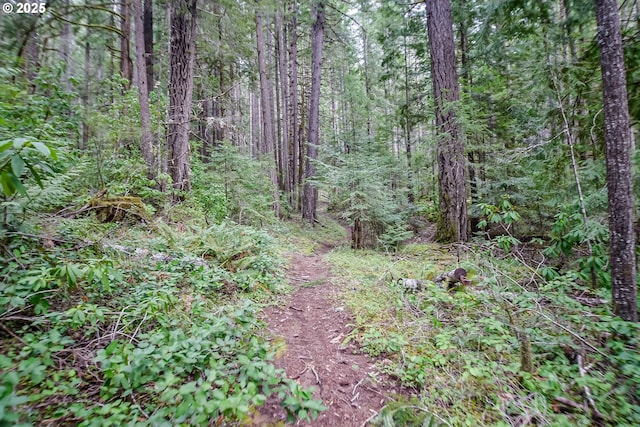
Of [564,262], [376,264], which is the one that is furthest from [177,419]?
[564,262]

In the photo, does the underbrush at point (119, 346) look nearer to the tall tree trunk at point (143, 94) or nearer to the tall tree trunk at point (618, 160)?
the tall tree trunk at point (618, 160)

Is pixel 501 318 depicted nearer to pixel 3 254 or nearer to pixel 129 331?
pixel 129 331

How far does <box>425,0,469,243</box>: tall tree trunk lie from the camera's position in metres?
6.17

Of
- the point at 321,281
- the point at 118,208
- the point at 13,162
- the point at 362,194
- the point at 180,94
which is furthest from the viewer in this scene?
the point at 362,194

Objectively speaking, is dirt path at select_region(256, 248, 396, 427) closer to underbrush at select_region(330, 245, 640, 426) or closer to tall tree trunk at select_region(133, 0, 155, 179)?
underbrush at select_region(330, 245, 640, 426)

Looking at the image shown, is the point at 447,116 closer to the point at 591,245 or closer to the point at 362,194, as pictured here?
the point at 362,194

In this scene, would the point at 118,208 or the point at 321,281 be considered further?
the point at 321,281

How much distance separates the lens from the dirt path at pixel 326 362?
2.16m

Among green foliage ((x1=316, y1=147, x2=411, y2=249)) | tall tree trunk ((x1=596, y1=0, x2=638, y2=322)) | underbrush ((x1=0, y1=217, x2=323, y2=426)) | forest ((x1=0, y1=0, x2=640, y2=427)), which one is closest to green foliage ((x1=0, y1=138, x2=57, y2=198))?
forest ((x1=0, y1=0, x2=640, y2=427))

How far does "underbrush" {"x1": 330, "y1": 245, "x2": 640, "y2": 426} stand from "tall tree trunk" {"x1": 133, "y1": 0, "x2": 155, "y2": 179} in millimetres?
6094

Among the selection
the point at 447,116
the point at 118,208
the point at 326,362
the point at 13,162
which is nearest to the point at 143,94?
the point at 118,208

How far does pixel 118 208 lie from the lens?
5172 millimetres

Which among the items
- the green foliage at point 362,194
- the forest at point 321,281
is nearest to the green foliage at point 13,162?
the forest at point 321,281

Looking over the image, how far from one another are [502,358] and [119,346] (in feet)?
11.0
